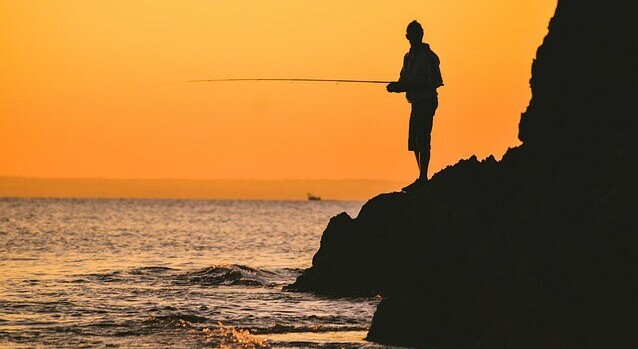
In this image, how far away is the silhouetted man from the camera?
17.0 metres

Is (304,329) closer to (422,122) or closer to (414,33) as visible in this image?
(422,122)

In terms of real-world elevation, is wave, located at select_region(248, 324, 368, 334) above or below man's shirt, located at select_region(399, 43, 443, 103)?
below

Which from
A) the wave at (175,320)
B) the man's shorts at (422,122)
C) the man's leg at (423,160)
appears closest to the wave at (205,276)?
the wave at (175,320)

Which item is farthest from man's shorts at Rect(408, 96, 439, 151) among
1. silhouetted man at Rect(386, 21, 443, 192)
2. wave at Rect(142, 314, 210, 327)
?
wave at Rect(142, 314, 210, 327)

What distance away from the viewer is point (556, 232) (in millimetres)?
11461

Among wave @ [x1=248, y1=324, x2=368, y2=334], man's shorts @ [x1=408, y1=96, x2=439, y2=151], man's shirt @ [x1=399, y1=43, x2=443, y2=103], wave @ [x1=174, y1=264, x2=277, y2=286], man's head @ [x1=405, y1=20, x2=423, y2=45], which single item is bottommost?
wave @ [x1=248, y1=324, x2=368, y2=334]

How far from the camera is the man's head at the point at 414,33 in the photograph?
1703 cm

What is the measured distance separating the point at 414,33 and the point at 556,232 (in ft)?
20.6

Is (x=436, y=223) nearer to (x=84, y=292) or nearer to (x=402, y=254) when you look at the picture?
(x=402, y=254)

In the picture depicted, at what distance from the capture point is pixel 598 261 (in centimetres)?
1109

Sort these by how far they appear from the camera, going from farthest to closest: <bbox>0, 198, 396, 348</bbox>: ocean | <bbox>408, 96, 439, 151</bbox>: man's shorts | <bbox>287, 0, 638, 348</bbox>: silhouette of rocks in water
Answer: <bbox>408, 96, 439, 151</bbox>: man's shorts, <bbox>0, 198, 396, 348</bbox>: ocean, <bbox>287, 0, 638, 348</bbox>: silhouette of rocks in water

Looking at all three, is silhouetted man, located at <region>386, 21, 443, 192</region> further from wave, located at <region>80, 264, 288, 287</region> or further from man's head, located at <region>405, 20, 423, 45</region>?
wave, located at <region>80, 264, 288, 287</region>

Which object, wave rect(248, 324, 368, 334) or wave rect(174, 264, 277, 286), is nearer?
wave rect(248, 324, 368, 334)

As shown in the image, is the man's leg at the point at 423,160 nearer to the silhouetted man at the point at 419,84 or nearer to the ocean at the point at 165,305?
the silhouetted man at the point at 419,84
